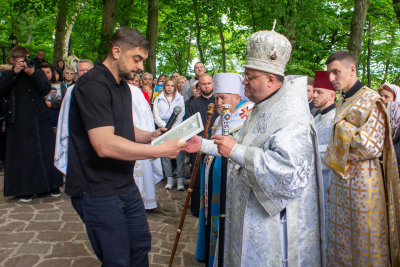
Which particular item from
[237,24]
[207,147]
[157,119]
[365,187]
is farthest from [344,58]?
[237,24]

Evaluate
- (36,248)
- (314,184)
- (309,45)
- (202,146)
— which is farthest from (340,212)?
(309,45)

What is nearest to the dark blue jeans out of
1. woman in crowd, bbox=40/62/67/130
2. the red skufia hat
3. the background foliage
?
the red skufia hat

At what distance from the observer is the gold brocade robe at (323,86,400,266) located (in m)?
3.04

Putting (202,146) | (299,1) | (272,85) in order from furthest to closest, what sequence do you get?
(299,1) → (202,146) → (272,85)

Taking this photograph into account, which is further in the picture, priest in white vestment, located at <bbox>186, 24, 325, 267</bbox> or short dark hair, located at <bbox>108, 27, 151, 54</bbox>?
short dark hair, located at <bbox>108, 27, 151, 54</bbox>

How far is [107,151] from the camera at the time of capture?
2164 millimetres

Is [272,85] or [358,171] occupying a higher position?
[272,85]

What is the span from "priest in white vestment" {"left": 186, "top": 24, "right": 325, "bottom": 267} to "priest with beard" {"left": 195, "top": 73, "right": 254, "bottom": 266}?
3.35 feet

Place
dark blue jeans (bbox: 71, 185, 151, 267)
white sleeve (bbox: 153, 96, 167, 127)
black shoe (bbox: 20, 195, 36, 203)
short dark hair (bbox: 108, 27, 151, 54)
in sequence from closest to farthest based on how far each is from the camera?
dark blue jeans (bbox: 71, 185, 151, 267), short dark hair (bbox: 108, 27, 151, 54), black shoe (bbox: 20, 195, 36, 203), white sleeve (bbox: 153, 96, 167, 127)

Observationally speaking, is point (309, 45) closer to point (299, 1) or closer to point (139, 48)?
point (299, 1)

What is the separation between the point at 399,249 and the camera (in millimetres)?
3178

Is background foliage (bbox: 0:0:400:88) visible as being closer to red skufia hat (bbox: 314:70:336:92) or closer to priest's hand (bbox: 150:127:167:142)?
red skufia hat (bbox: 314:70:336:92)

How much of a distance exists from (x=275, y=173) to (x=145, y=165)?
354 cm

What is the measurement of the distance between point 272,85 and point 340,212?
1681mm
